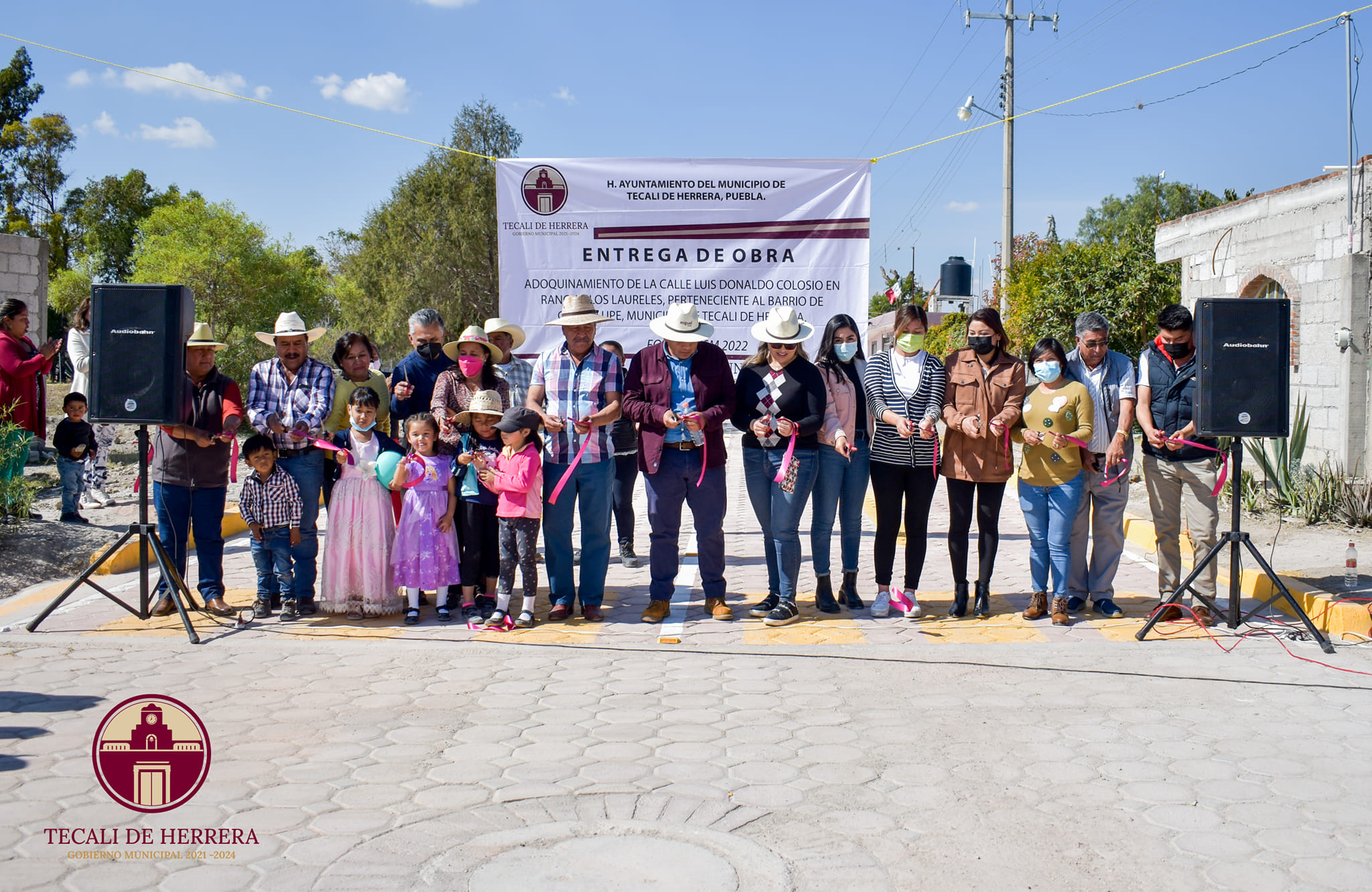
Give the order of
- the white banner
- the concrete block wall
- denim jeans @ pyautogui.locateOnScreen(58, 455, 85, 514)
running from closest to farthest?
the white banner, denim jeans @ pyautogui.locateOnScreen(58, 455, 85, 514), the concrete block wall

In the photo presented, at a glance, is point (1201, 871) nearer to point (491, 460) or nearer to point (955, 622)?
point (955, 622)

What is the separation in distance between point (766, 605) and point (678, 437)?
127 cm

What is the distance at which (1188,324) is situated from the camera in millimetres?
6836

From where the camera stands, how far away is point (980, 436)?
683cm

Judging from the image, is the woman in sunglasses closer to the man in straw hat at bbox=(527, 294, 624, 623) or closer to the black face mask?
the man in straw hat at bbox=(527, 294, 624, 623)

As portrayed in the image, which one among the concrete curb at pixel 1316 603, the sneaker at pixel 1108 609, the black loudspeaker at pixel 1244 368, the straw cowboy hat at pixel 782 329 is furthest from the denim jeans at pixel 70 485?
the black loudspeaker at pixel 1244 368

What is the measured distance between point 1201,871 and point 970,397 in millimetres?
4028

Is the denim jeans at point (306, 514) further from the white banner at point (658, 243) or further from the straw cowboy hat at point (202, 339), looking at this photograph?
the white banner at point (658, 243)

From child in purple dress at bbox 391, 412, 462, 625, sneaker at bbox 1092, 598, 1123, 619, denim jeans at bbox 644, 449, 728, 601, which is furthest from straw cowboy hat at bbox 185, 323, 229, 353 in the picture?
sneaker at bbox 1092, 598, 1123, 619

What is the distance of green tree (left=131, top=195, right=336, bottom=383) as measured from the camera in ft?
90.5

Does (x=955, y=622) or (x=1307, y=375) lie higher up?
(x=1307, y=375)

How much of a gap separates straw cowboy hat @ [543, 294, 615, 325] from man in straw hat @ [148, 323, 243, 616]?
2.22m

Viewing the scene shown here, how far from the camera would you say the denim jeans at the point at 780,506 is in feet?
22.5

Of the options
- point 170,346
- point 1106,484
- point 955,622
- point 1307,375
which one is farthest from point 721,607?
point 1307,375
